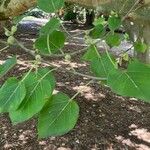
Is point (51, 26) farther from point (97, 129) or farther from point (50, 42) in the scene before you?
point (97, 129)

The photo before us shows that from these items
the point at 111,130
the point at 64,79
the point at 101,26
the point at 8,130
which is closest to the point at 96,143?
the point at 111,130

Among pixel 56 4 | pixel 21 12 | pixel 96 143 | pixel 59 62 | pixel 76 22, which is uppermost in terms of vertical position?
pixel 56 4

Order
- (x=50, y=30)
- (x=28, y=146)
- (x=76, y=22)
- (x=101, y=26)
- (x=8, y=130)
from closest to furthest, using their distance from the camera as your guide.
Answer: (x=50, y=30)
(x=101, y=26)
(x=28, y=146)
(x=8, y=130)
(x=76, y=22)

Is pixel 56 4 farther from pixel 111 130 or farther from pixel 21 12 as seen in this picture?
pixel 111 130

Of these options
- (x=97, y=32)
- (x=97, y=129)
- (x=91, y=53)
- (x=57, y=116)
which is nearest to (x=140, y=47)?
(x=97, y=32)

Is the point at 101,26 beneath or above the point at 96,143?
above

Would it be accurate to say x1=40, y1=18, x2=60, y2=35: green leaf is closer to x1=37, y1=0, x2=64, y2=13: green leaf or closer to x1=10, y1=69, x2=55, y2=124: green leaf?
x1=37, y1=0, x2=64, y2=13: green leaf

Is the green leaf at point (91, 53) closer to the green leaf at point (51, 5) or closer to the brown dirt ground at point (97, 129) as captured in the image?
the green leaf at point (51, 5)

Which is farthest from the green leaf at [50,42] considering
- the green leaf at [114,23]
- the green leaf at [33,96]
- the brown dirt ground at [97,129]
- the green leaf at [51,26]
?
the brown dirt ground at [97,129]
